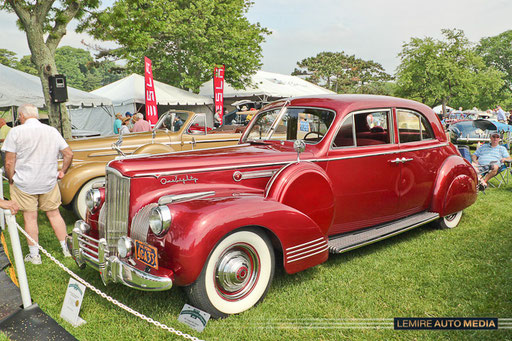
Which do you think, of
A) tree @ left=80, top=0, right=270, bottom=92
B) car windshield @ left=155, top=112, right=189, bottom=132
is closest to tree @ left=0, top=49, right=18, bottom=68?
tree @ left=80, top=0, right=270, bottom=92

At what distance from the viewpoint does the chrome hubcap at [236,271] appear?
2.93 m

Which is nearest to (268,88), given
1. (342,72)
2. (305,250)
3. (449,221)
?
(449,221)

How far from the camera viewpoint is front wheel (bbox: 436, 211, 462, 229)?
5.16 metres

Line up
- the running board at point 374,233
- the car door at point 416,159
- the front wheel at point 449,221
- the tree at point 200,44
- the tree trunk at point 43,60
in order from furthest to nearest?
the tree at point 200,44 < the tree trunk at point 43,60 < the front wheel at point 449,221 < the car door at point 416,159 < the running board at point 374,233

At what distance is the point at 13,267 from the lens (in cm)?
413

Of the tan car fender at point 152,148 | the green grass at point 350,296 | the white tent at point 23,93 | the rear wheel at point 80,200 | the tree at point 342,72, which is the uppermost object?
the tree at point 342,72

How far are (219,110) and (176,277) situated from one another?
16.8 m

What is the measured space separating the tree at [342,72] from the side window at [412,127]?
5451 cm

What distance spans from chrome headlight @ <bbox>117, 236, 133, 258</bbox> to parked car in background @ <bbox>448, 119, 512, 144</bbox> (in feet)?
46.6

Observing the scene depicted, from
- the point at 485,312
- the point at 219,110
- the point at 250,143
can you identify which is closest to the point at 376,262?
the point at 485,312

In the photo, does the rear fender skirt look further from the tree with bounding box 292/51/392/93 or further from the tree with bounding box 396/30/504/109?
the tree with bounding box 292/51/392/93

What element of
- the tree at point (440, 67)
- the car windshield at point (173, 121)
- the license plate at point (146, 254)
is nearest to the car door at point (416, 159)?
the license plate at point (146, 254)

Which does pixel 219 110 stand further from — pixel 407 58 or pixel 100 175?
pixel 407 58

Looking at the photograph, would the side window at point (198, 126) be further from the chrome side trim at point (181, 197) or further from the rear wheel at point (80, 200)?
the chrome side trim at point (181, 197)
